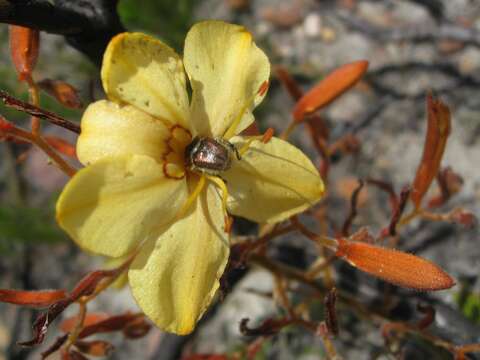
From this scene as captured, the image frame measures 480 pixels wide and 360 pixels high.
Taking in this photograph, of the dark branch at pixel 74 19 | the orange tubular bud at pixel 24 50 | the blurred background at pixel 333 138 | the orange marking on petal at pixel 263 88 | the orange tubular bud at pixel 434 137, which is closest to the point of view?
the dark branch at pixel 74 19

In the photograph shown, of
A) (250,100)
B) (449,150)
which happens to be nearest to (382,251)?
(250,100)

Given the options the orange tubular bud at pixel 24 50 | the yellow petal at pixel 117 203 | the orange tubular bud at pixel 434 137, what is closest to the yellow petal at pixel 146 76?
the yellow petal at pixel 117 203

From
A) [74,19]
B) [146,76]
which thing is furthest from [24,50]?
[146,76]

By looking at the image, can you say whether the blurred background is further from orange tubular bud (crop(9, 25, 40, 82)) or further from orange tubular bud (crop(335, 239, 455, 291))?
orange tubular bud (crop(9, 25, 40, 82))

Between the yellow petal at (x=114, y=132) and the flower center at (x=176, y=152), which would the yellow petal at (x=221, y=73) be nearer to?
the flower center at (x=176, y=152)

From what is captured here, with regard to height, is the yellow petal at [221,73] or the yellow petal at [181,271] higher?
the yellow petal at [221,73]

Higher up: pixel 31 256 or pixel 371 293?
pixel 371 293

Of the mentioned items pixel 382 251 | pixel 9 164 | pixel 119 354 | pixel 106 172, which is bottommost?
pixel 119 354

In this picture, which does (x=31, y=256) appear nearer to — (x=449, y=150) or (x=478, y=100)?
(x=449, y=150)

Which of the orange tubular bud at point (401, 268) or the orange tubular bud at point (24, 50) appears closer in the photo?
the orange tubular bud at point (401, 268)
